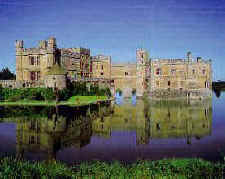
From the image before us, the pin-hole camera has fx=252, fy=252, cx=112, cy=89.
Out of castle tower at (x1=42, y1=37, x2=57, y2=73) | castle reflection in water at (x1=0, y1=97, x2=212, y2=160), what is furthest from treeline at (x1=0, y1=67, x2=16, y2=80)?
castle reflection in water at (x1=0, y1=97, x2=212, y2=160)

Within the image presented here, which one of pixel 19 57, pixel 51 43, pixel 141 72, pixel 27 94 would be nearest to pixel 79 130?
pixel 27 94

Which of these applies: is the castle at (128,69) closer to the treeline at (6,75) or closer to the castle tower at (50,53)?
the castle tower at (50,53)

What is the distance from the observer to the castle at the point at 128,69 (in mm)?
41719

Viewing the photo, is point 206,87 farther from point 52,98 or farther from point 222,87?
point 222,87

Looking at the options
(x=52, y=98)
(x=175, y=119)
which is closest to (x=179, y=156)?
(x=175, y=119)

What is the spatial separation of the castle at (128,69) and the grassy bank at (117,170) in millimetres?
30812

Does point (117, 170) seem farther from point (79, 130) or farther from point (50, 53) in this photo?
point (50, 53)

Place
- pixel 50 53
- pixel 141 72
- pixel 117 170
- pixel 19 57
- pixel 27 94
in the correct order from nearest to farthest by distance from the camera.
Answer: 1. pixel 117 170
2. pixel 27 94
3. pixel 50 53
4. pixel 19 57
5. pixel 141 72

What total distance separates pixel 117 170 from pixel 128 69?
4962 centimetres

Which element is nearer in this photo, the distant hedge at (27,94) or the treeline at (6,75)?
the distant hedge at (27,94)

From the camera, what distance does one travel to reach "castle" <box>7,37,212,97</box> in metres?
41.7

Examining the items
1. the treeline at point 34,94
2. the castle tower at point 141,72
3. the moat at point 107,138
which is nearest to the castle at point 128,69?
the castle tower at point 141,72

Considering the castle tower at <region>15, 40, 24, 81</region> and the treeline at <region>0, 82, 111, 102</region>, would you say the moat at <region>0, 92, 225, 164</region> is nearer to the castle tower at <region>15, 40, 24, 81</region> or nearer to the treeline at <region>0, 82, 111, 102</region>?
the treeline at <region>0, 82, 111, 102</region>

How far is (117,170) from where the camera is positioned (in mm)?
9078
